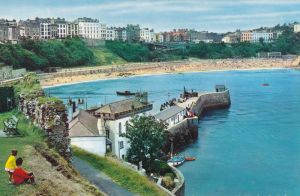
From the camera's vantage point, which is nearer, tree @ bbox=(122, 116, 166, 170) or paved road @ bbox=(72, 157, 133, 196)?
paved road @ bbox=(72, 157, 133, 196)

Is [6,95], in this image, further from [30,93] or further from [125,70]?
[125,70]

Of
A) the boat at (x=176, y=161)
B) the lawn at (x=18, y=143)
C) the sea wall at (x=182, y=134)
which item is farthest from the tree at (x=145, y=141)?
the sea wall at (x=182, y=134)

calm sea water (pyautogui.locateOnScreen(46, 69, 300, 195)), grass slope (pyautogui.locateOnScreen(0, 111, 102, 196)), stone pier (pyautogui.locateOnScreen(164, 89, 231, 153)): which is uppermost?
grass slope (pyautogui.locateOnScreen(0, 111, 102, 196))

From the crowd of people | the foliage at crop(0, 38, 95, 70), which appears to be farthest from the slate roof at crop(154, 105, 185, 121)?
the foliage at crop(0, 38, 95, 70)

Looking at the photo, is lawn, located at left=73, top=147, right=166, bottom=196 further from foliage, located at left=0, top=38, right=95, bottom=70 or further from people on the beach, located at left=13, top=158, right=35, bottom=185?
foliage, located at left=0, top=38, right=95, bottom=70

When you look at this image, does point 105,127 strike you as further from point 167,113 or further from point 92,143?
point 167,113

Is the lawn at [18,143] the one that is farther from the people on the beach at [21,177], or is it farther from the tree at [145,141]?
the tree at [145,141]
